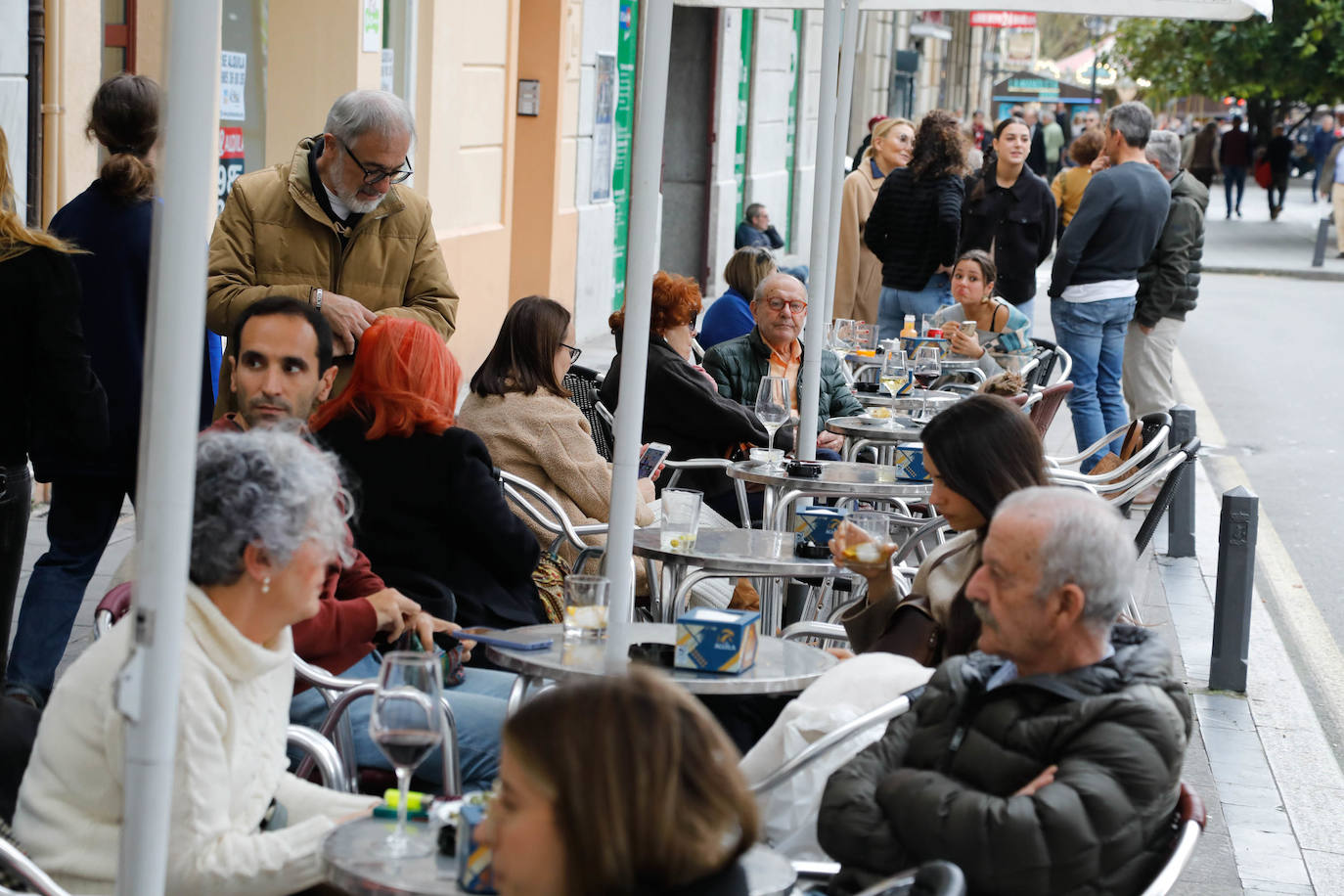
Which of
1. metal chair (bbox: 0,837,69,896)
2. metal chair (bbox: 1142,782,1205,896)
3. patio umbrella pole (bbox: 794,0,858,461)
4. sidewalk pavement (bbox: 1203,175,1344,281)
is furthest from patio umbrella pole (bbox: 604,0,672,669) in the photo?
sidewalk pavement (bbox: 1203,175,1344,281)

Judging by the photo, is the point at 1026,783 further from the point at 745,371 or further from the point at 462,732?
the point at 745,371

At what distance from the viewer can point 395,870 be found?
2.34 m

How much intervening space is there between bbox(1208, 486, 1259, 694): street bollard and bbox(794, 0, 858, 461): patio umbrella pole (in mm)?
1512

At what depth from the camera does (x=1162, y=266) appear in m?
9.98

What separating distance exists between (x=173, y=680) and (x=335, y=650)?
5.35ft

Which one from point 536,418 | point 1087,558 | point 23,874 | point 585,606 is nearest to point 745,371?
point 536,418

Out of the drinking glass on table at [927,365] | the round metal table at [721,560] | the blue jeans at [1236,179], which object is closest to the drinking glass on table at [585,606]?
the round metal table at [721,560]

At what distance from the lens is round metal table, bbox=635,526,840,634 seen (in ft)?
14.9

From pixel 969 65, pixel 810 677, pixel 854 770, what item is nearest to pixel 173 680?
pixel 854 770

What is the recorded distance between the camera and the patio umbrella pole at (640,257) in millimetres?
3084

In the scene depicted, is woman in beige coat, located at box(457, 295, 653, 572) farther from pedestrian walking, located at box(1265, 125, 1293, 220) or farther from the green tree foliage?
pedestrian walking, located at box(1265, 125, 1293, 220)

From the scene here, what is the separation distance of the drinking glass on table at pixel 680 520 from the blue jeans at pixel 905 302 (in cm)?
565

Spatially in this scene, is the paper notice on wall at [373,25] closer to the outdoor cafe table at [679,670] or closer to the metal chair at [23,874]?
the outdoor cafe table at [679,670]

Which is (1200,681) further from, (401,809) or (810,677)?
(401,809)
